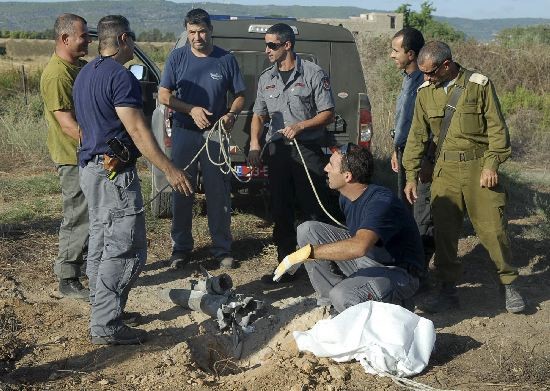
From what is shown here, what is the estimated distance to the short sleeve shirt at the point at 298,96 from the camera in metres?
6.71

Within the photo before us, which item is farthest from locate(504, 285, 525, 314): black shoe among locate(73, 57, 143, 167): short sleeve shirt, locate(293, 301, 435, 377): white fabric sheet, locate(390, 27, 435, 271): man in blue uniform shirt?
locate(73, 57, 143, 167): short sleeve shirt

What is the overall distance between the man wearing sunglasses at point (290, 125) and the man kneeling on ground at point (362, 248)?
117 cm

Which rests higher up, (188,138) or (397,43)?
(397,43)

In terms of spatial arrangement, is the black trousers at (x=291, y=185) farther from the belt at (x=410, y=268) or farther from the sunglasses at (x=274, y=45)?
the belt at (x=410, y=268)

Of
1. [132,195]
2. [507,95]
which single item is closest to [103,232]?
[132,195]

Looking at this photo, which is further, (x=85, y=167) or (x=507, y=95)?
(x=507, y=95)

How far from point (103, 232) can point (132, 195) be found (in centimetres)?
36

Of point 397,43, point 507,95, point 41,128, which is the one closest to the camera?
point 397,43

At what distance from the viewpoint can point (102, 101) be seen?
5.16 metres

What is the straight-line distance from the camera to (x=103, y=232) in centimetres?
544

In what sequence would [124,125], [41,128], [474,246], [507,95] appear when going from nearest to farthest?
[124,125], [474,246], [41,128], [507,95]

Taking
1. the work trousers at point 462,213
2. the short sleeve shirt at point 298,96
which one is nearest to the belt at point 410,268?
the work trousers at point 462,213

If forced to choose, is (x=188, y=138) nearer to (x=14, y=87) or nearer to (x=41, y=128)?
(x=41, y=128)

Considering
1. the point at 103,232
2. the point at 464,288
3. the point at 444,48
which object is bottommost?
the point at 464,288
